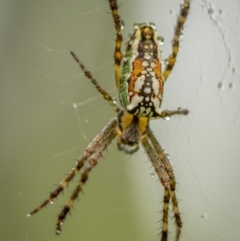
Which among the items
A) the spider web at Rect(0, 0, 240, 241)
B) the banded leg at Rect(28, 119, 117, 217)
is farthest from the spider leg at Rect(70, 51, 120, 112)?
the spider web at Rect(0, 0, 240, 241)

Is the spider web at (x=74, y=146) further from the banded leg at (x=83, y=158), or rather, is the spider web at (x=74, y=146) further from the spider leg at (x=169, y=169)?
the banded leg at (x=83, y=158)

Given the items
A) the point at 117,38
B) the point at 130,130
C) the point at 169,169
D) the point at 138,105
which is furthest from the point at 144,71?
the point at 169,169

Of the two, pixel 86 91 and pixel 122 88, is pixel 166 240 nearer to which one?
pixel 122 88

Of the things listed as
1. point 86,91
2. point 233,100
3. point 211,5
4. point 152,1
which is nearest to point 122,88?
point 211,5

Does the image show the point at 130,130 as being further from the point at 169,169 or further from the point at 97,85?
the point at 97,85

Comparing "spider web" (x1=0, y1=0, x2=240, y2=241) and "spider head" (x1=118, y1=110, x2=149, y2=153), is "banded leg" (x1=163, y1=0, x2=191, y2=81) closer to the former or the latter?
"spider head" (x1=118, y1=110, x2=149, y2=153)
